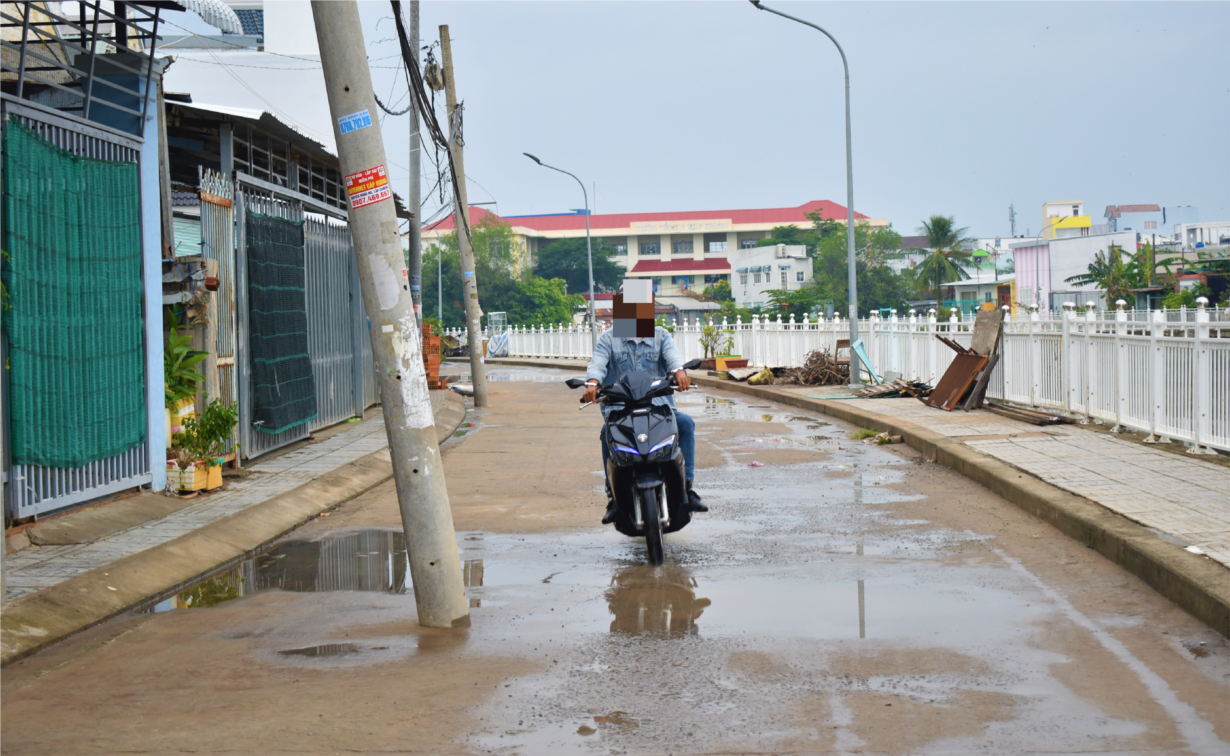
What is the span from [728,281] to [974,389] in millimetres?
89731

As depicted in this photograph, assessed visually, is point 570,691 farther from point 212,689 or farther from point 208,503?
point 208,503

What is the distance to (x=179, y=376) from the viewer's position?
1043 cm

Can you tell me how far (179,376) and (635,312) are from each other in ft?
16.3

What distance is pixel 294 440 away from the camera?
13.5 m

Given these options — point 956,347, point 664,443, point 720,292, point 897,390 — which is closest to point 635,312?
point 664,443

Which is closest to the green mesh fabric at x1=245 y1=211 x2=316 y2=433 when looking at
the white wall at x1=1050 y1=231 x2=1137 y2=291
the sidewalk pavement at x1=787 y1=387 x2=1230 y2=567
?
the sidewalk pavement at x1=787 y1=387 x2=1230 y2=567

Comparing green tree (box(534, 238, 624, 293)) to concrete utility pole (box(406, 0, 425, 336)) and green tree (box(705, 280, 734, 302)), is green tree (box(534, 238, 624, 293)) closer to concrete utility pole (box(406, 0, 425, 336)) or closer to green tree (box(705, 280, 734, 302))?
green tree (box(705, 280, 734, 302))

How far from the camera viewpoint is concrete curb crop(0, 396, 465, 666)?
557cm

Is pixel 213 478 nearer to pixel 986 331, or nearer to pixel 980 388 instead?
pixel 980 388

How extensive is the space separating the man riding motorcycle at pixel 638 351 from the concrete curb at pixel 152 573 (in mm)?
2597

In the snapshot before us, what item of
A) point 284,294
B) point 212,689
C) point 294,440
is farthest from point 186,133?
point 212,689

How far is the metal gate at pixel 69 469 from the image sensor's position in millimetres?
7648

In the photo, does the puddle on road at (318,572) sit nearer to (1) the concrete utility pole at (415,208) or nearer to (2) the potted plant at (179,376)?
(2) the potted plant at (179,376)

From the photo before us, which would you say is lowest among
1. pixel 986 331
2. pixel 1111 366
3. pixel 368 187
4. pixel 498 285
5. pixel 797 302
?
pixel 1111 366
